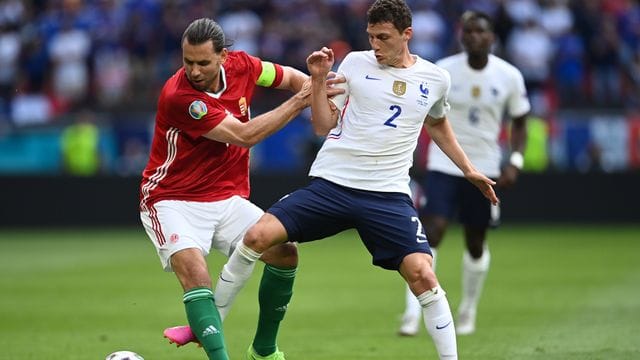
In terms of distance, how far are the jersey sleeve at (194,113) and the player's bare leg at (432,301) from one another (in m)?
1.61

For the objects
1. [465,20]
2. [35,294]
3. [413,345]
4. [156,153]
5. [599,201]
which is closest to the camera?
[156,153]

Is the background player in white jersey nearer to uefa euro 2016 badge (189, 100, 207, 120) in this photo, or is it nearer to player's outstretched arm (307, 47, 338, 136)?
player's outstretched arm (307, 47, 338, 136)

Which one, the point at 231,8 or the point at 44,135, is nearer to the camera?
the point at 44,135

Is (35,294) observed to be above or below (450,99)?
below

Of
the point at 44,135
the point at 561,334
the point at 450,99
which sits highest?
the point at 450,99

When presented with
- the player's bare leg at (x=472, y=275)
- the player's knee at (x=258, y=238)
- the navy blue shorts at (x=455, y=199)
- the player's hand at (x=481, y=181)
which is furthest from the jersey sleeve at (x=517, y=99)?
the player's knee at (x=258, y=238)

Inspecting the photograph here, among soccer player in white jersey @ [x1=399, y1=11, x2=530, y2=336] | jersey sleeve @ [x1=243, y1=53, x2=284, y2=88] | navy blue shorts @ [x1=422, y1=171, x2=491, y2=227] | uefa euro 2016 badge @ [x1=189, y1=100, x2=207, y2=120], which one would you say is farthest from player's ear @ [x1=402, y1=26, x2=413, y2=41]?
navy blue shorts @ [x1=422, y1=171, x2=491, y2=227]

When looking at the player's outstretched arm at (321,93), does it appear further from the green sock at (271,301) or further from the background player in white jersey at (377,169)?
the green sock at (271,301)

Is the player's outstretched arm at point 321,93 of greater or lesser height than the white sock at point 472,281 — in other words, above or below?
above

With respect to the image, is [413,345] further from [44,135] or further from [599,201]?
[44,135]

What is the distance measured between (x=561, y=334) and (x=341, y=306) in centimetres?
309

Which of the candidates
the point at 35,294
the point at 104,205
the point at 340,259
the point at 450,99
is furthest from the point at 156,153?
the point at 104,205

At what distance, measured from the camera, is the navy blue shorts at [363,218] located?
25.8 feet

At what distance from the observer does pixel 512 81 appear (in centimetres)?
1128
